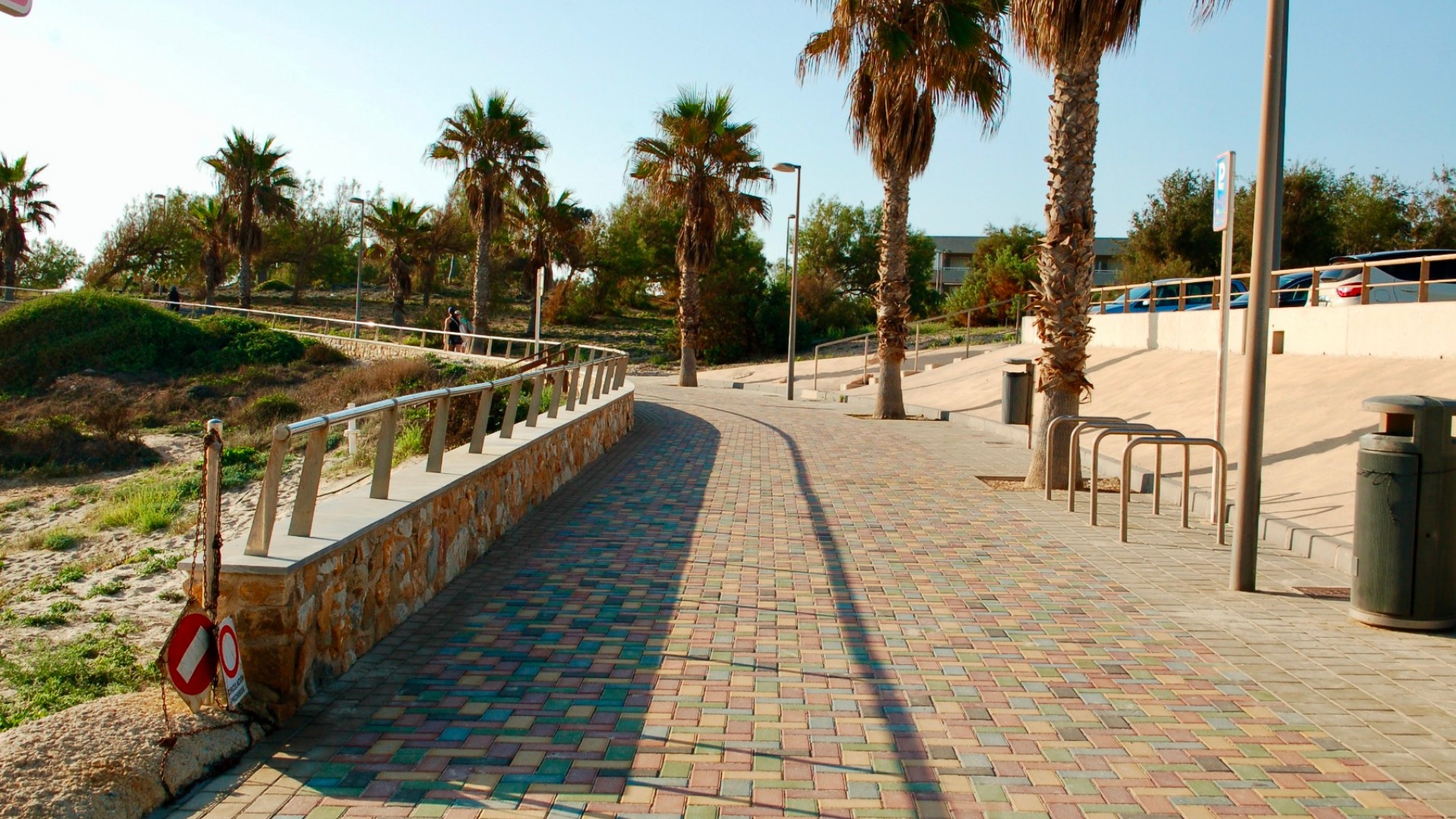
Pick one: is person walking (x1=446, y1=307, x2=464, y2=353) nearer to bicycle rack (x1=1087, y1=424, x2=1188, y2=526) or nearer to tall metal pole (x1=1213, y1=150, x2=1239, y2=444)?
bicycle rack (x1=1087, y1=424, x2=1188, y2=526)

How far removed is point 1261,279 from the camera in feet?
22.5

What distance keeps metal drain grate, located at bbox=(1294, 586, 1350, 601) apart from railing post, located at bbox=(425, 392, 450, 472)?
18.4ft

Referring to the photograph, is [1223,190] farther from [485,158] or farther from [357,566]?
[485,158]

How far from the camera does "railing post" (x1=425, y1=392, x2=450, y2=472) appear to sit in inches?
292

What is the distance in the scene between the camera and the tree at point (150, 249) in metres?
64.4

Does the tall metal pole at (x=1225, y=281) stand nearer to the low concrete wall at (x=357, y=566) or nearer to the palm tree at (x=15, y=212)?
the low concrete wall at (x=357, y=566)

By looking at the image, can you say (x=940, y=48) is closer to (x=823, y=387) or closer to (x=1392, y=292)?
(x=1392, y=292)

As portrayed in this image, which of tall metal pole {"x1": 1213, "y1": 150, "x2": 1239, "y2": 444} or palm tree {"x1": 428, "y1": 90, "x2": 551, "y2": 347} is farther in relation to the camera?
palm tree {"x1": 428, "y1": 90, "x2": 551, "y2": 347}

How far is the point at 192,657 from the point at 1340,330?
1611 centimetres

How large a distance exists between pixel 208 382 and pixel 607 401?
2838cm

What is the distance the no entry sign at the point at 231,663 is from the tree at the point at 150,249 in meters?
66.1

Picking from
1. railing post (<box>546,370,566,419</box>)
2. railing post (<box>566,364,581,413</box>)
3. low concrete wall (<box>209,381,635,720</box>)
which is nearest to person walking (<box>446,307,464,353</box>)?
railing post (<box>566,364,581,413</box>)

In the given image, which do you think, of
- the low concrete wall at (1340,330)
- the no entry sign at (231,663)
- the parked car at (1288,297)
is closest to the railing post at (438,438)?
the no entry sign at (231,663)

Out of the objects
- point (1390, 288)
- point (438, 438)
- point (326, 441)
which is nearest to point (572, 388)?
point (438, 438)
